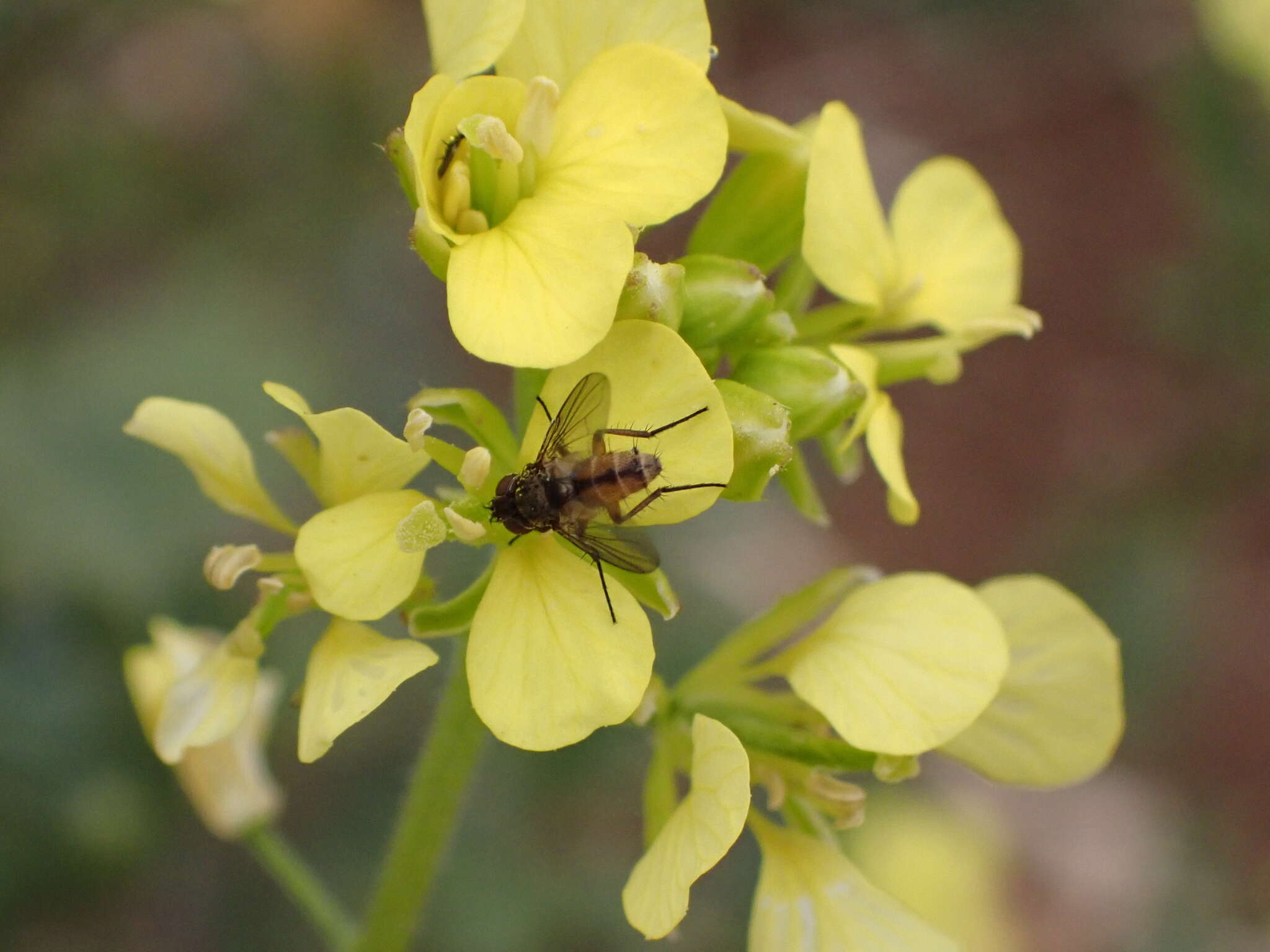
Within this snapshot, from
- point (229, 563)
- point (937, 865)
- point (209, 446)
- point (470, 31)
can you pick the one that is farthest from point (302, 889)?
point (937, 865)

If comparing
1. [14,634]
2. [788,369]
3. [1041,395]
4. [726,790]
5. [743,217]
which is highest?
[743,217]

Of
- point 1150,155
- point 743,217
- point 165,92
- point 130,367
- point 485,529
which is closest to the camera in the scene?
point 485,529

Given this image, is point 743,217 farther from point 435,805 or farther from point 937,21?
point 937,21

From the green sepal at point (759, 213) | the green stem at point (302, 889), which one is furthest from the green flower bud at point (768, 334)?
the green stem at point (302, 889)

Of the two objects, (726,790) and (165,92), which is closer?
(726,790)

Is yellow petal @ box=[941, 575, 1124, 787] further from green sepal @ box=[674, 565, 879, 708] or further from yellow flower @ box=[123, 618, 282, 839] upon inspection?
yellow flower @ box=[123, 618, 282, 839]

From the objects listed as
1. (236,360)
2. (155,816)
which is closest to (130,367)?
(236,360)

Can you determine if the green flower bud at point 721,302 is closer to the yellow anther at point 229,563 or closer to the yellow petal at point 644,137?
the yellow petal at point 644,137

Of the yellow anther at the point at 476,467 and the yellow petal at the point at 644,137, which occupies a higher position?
the yellow petal at the point at 644,137
